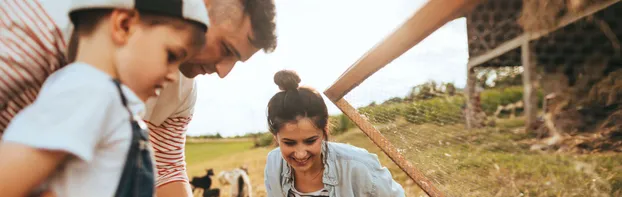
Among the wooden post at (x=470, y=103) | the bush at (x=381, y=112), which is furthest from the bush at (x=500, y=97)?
the bush at (x=381, y=112)

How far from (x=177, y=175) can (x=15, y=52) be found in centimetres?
86

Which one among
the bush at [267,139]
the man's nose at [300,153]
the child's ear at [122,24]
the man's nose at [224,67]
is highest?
the child's ear at [122,24]

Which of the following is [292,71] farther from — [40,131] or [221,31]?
[40,131]

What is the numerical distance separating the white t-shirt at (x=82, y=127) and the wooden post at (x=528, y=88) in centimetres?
454

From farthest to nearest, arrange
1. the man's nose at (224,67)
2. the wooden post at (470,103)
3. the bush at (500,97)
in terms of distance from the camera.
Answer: the bush at (500,97) → the wooden post at (470,103) → the man's nose at (224,67)

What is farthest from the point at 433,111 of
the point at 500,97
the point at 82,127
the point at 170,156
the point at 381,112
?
the point at 500,97

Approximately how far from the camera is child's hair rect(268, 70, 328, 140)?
6.93 ft

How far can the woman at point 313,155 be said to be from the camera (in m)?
2.07

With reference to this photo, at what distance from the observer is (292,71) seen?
225 cm

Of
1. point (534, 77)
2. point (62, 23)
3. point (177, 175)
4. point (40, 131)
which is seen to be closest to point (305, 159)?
point (177, 175)

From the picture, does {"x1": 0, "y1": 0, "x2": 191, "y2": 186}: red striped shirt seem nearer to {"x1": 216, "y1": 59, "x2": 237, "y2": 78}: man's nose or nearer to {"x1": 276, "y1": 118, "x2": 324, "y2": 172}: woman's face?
{"x1": 216, "y1": 59, "x2": 237, "y2": 78}: man's nose

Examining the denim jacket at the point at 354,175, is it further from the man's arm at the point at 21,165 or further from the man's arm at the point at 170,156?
the man's arm at the point at 21,165

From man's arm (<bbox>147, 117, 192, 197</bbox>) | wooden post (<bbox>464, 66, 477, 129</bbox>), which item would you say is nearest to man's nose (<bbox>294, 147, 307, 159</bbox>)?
man's arm (<bbox>147, 117, 192, 197</bbox>)

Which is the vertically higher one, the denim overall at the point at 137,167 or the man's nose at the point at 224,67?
the man's nose at the point at 224,67
